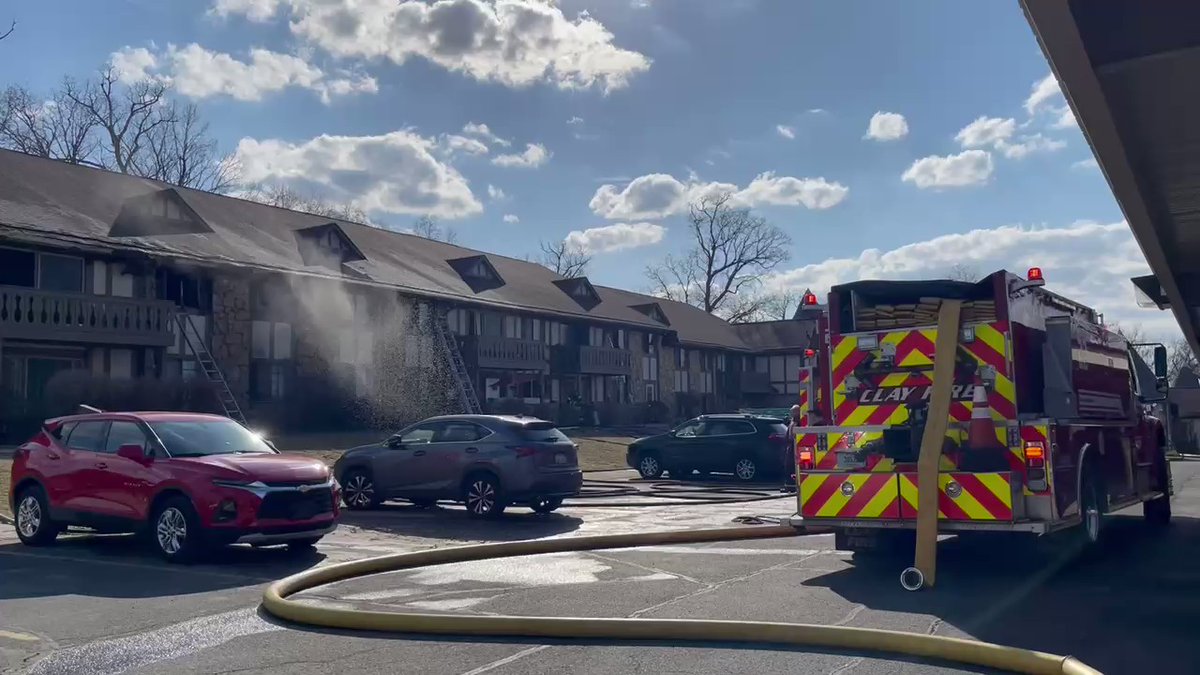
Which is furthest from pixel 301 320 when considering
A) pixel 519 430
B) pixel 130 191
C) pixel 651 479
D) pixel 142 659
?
pixel 142 659

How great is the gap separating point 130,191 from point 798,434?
27.3 m

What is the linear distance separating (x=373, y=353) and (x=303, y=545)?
2489 cm

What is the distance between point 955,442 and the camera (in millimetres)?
10219

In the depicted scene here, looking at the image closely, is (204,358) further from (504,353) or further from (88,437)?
(88,437)

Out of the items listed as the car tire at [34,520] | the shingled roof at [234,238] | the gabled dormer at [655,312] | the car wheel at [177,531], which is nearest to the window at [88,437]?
the car tire at [34,520]

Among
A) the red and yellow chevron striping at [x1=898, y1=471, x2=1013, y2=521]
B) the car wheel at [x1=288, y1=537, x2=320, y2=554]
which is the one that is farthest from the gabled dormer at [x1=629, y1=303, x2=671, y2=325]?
the red and yellow chevron striping at [x1=898, y1=471, x2=1013, y2=521]

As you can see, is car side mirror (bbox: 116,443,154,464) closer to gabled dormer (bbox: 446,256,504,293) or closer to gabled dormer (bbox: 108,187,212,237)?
gabled dormer (bbox: 108,187,212,237)

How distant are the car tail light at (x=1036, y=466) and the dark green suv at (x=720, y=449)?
1286 cm

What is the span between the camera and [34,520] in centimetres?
1289

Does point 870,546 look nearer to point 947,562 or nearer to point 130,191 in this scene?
point 947,562

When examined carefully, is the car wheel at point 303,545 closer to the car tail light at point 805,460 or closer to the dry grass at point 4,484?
the dry grass at point 4,484

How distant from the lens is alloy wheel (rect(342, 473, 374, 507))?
17.4 metres

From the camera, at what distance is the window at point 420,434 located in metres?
17.1

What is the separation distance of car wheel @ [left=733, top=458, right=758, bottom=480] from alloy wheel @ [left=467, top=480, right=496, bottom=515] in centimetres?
892
